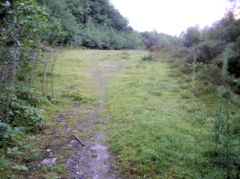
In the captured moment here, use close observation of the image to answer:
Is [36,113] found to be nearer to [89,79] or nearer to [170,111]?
[170,111]

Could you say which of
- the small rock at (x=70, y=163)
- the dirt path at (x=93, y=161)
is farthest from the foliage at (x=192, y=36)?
the small rock at (x=70, y=163)

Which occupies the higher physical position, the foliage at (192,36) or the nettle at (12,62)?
the foliage at (192,36)

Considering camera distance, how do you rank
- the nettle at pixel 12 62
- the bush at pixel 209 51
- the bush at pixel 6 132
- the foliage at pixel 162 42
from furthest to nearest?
1. the foliage at pixel 162 42
2. the bush at pixel 209 51
3. the nettle at pixel 12 62
4. the bush at pixel 6 132

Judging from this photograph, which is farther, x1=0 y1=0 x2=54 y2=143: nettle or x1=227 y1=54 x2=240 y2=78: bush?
x1=227 y1=54 x2=240 y2=78: bush

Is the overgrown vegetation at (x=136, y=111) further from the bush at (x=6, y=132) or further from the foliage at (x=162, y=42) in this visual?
the foliage at (x=162, y=42)

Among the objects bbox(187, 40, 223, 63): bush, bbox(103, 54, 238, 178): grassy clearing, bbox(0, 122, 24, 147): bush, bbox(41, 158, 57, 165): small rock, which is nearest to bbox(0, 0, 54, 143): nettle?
bbox(0, 122, 24, 147): bush

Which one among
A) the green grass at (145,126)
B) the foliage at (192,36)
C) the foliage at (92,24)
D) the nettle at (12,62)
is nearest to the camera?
the nettle at (12,62)

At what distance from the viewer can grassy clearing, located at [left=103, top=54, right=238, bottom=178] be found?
3696 millimetres

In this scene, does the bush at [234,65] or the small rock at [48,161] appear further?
the bush at [234,65]

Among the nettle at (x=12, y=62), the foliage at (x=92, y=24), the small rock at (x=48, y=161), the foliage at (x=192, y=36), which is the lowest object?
the small rock at (x=48, y=161)

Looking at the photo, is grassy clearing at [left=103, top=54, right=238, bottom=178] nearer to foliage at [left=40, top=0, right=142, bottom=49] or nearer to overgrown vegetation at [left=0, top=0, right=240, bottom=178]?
overgrown vegetation at [left=0, top=0, right=240, bottom=178]

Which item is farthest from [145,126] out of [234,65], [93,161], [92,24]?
[92,24]

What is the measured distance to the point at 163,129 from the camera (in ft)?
17.2

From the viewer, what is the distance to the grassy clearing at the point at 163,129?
12.1 ft
